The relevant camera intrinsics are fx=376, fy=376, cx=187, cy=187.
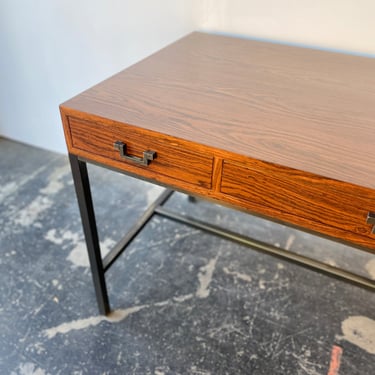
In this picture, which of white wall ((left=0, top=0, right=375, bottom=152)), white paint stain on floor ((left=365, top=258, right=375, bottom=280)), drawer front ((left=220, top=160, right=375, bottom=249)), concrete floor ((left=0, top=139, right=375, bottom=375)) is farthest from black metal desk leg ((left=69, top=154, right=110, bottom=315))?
white paint stain on floor ((left=365, top=258, right=375, bottom=280))

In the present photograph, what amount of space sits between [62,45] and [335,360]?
1.54 meters

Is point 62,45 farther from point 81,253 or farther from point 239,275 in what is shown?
point 239,275

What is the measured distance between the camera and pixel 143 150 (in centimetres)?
78

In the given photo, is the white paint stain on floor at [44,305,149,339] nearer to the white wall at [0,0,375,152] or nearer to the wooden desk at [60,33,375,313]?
the wooden desk at [60,33,375,313]

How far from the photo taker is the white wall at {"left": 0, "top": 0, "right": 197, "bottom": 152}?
135 centimetres

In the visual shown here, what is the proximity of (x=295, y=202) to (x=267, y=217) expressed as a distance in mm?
72

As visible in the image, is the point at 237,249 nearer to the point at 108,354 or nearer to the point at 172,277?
the point at 172,277

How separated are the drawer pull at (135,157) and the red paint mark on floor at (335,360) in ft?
2.77

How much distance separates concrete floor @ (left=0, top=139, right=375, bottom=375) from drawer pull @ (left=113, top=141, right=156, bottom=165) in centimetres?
65

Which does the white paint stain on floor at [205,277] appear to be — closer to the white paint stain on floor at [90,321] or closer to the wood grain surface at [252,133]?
the white paint stain on floor at [90,321]

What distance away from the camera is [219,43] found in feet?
3.78

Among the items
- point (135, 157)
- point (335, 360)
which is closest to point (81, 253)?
point (135, 157)

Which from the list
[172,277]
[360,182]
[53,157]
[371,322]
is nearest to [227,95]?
[360,182]

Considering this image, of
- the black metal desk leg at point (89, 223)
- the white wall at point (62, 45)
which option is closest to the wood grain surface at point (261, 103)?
the black metal desk leg at point (89, 223)
